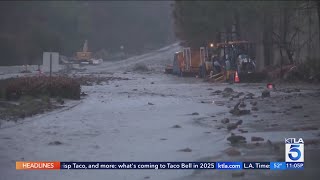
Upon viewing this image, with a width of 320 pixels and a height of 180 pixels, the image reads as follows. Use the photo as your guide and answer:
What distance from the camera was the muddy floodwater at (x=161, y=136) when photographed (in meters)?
8.62

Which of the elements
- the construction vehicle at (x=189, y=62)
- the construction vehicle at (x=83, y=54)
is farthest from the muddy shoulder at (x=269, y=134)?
the construction vehicle at (x=189, y=62)

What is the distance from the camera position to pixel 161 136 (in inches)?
511

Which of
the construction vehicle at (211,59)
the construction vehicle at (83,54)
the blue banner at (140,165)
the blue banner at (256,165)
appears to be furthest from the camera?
the construction vehicle at (83,54)

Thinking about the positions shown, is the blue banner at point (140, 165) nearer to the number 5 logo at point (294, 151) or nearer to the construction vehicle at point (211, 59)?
the number 5 logo at point (294, 151)

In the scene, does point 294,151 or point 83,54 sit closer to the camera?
point 294,151

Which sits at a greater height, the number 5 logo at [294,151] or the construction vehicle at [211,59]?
the construction vehicle at [211,59]

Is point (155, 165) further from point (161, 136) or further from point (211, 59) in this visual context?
point (211, 59)

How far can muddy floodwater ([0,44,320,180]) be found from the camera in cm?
862

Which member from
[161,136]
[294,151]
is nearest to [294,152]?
[294,151]

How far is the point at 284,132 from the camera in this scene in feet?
40.8

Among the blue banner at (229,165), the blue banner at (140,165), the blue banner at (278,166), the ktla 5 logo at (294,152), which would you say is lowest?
the blue banner at (140,165)

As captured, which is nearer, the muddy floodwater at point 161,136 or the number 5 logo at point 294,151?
the number 5 logo at point 294,151

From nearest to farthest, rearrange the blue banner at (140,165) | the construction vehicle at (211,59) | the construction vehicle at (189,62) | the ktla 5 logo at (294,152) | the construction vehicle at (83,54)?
the ktla 5 logo at (294,152), the blue banner at (140,165), the construction vehicle at (211,59), the construction vehicle at (83,54), the construction vehicle at (189,62)

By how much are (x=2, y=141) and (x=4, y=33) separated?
348 inches
